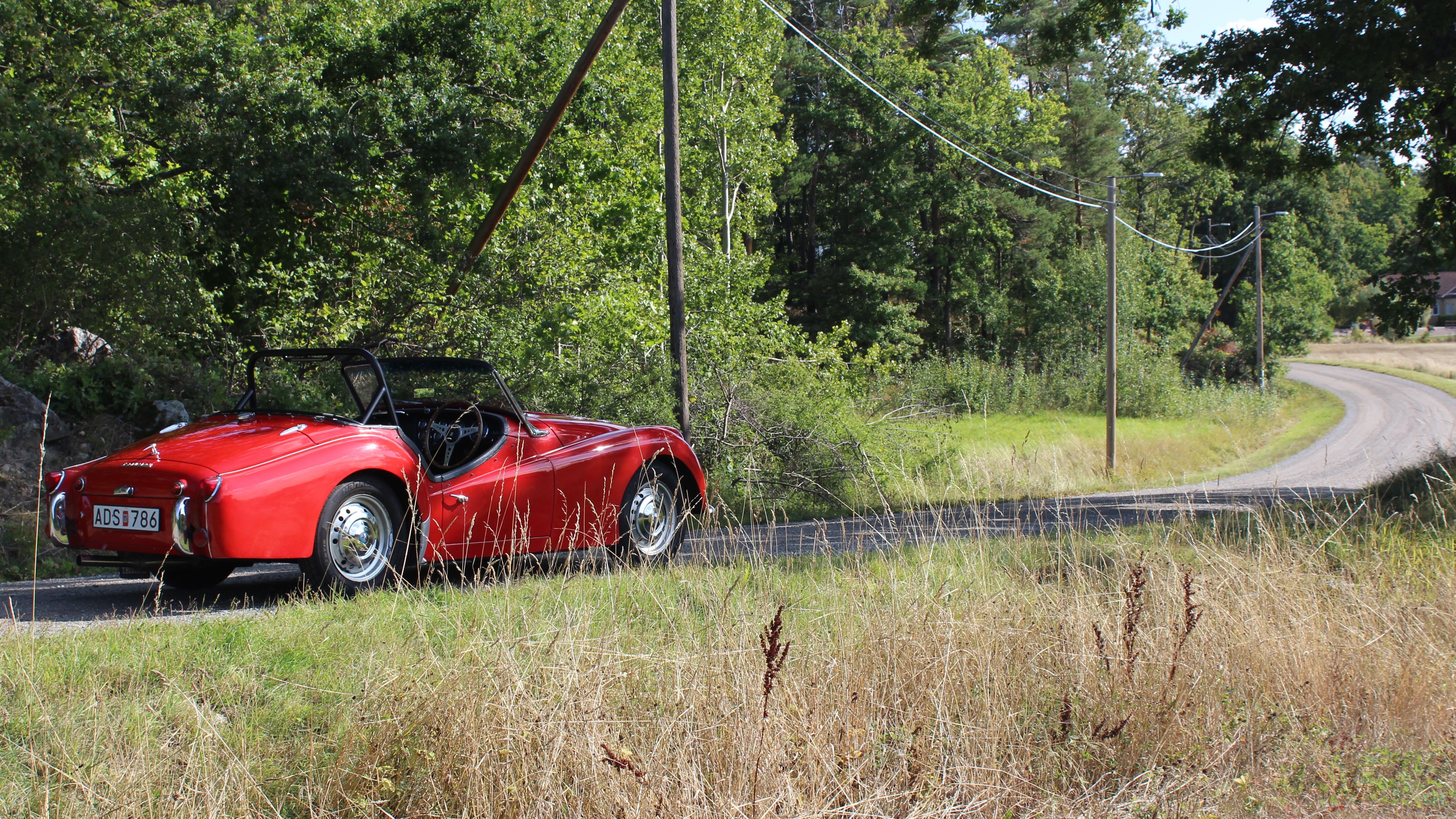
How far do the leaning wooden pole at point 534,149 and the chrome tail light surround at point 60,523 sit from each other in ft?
24.6

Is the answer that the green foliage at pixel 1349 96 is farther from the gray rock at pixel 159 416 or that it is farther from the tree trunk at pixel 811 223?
the tree trunk at pixel 811 223

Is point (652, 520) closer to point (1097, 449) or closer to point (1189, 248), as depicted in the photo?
point (1097, 449)

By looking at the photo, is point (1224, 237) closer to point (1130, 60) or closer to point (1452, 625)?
point (1130, 60)

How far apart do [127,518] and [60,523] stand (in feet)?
1.83

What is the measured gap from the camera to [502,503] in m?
6.41

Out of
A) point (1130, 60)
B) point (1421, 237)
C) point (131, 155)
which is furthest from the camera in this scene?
point (1130, 60)

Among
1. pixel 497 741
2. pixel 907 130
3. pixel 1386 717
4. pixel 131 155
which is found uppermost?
pixel 907 130

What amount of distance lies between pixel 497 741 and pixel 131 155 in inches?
540

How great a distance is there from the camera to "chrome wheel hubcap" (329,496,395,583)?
569cm

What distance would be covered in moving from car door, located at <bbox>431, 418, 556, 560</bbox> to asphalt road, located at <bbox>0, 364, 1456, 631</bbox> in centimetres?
41

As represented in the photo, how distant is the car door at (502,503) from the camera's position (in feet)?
20.2

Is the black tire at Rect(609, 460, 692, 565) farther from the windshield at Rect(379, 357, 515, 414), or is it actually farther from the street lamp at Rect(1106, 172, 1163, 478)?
the street lamp at Rect(1106, 172, 1163, 478)

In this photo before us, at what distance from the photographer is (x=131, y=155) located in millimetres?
13914

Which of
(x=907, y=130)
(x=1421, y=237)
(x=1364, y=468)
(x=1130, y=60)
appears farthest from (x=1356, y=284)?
(x=1421, y=237)
